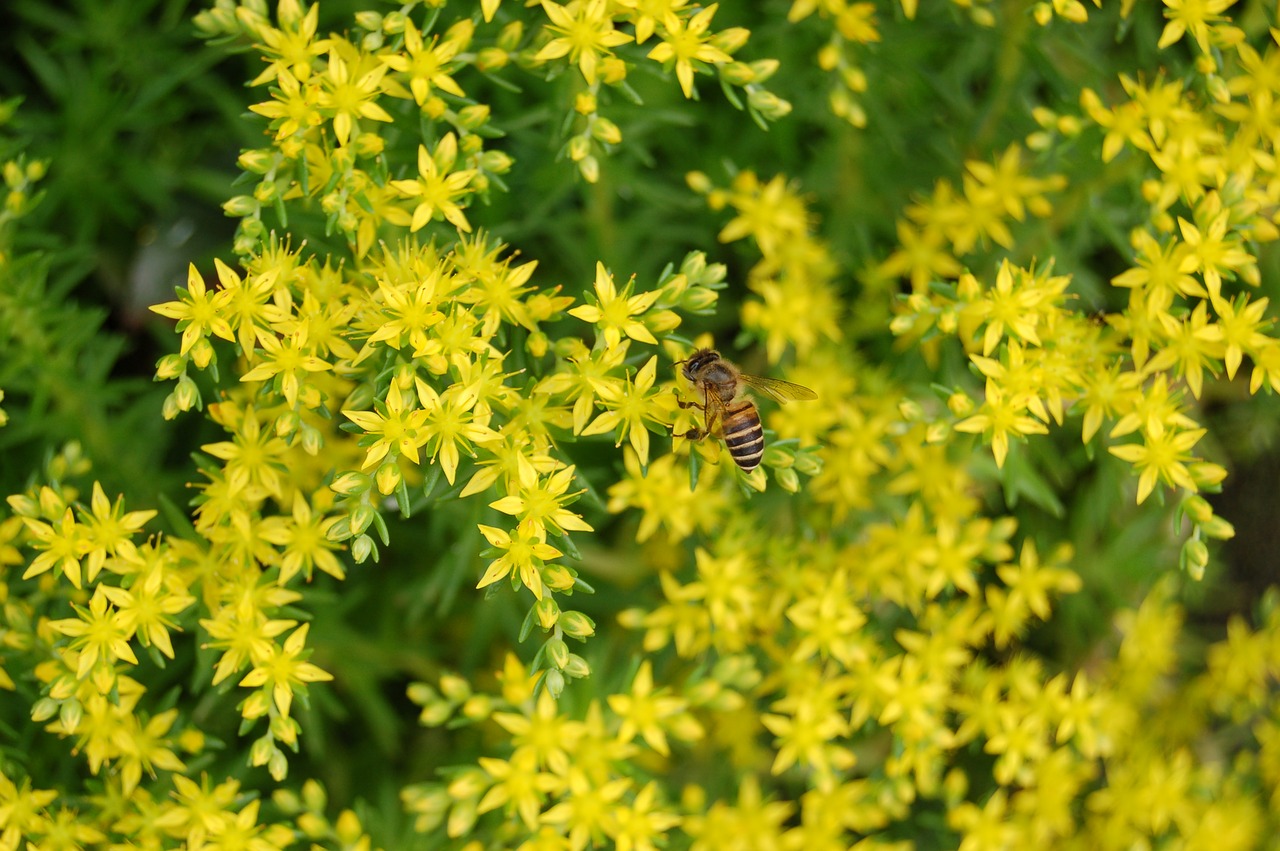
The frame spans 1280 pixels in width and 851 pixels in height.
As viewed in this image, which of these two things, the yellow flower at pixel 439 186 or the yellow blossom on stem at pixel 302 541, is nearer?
the yellow flower at pixel 439 186

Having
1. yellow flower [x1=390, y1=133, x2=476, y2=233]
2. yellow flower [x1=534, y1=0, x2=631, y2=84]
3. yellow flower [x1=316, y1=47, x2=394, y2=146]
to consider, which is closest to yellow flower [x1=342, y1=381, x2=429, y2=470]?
yellow flower [x1=390, y1=133, x2=476, y2=233]

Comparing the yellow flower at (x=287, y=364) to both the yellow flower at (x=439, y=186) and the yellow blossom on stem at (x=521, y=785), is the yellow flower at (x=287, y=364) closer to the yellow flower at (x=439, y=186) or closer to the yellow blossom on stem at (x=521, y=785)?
the yellow flower at (x=439, y=186)

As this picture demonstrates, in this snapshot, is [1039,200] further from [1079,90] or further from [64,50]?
[64,50]

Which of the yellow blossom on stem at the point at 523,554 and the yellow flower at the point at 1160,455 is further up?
the yellow blossom on stem at the point at 523,554

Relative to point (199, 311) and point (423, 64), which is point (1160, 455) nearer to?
point (423, 64)

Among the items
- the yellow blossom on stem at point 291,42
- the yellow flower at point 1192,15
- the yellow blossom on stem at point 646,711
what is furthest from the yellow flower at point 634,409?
the yellow flower at point 1192,15

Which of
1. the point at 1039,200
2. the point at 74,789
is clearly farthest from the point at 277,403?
the point at 1039,200

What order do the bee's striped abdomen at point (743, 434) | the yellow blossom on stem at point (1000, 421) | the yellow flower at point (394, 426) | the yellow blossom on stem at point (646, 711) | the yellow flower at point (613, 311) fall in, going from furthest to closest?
the yellow blossom on stem at point (646, 711), the yellow blossom on stem at point (1000, 421), the bee's striped abdomen at point (743, 434), the yellow flower at point (613, 311), the yellow flower at point (394, 426)

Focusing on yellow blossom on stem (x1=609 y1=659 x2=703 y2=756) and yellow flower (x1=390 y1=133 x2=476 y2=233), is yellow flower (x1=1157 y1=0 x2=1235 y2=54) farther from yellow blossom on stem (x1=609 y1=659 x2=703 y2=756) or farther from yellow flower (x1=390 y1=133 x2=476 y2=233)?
yellow blossom on stem (x1=609 y1=659 x2=703 y2=756)
